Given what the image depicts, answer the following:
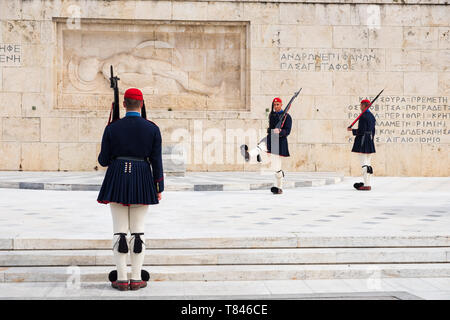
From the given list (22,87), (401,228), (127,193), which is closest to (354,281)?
(401,228)

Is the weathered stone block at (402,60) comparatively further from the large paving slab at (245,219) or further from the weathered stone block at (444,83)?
the large paving slab at (245,219)

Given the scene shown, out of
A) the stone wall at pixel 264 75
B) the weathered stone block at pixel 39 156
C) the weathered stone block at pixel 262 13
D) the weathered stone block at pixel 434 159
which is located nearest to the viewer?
the weathered stone block at pixel 39 156

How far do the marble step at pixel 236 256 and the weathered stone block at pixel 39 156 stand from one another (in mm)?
9926

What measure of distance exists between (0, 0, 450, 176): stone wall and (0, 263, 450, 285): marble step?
1005 centimetres

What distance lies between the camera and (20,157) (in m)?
15.0

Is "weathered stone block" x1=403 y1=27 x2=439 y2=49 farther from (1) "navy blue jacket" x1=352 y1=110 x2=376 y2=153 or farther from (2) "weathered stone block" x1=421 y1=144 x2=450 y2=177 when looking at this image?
(1) "navy blue jacket" x1=352 y1=110 x2=376 y2=153

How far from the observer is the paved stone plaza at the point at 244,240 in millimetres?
4773

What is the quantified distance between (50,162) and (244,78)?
5.70 m

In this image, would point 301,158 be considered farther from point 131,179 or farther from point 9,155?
point 131,179

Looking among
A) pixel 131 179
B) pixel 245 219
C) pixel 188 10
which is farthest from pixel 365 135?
pixel 131 179

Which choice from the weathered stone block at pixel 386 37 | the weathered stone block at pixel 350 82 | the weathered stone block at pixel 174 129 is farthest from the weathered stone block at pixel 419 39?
→ the weathered stone block at pixel 174 129

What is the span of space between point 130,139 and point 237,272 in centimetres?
157

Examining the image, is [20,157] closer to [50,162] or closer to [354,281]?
[50,162]

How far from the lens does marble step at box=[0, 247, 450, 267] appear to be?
5332 mm
